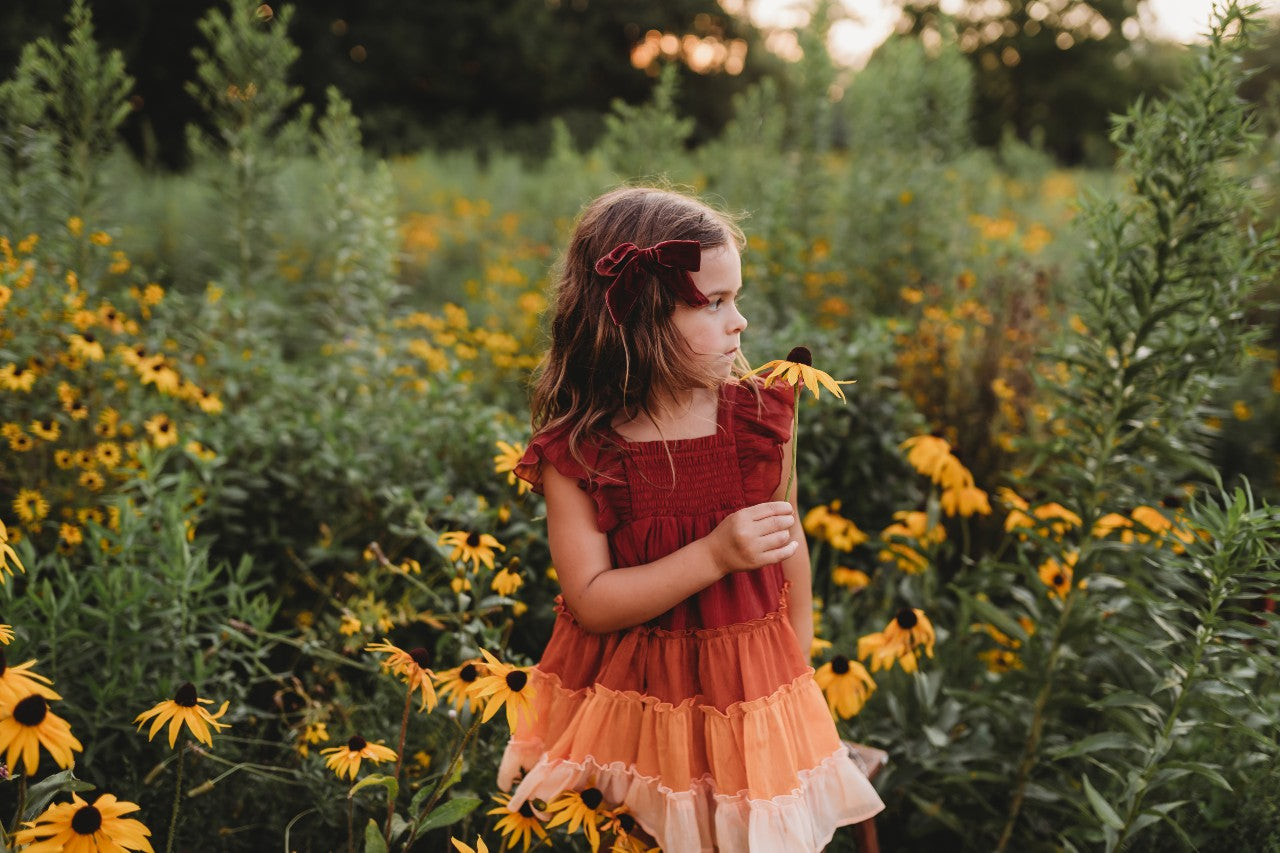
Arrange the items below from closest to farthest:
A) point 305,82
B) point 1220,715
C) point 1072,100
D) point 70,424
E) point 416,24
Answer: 1. point 1220,715
2. point 70,424
3. point 305,82
4. point 416,24
5. point 1072,100

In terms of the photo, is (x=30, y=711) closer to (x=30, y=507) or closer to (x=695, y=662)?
(x=695, y=662)

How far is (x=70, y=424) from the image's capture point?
2629mm

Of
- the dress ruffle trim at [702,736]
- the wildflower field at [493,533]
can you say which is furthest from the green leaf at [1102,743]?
the dress ruffle trim at [702,736]

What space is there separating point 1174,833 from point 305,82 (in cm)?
1900

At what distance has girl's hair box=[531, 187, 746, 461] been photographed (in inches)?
59.7

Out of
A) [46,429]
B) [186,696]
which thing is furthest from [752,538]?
[46,429]

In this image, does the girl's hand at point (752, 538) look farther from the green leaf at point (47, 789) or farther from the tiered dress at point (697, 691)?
the green leaf at point (47, 789)

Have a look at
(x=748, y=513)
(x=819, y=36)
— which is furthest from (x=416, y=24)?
(x=748, y=513)

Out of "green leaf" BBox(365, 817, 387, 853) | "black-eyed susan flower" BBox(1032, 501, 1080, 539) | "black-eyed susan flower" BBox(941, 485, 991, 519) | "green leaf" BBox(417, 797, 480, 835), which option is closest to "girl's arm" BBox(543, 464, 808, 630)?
"green leaf" BBox(417, 797, 480, 835)

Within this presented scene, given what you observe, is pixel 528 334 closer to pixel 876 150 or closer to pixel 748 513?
pixel 876 150

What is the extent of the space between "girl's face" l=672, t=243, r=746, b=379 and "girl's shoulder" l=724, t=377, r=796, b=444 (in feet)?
0.29

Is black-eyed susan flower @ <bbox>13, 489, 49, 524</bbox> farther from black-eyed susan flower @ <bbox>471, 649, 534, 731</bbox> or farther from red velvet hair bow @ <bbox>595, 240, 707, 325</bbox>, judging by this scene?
red velvet hair bow @ <bbox>595, 240, 707, 325</bbox>

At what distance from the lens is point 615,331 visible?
1546 millimetres

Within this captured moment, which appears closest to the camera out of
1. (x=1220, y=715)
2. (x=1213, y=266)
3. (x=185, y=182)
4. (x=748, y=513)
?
(x=748, y=513)
